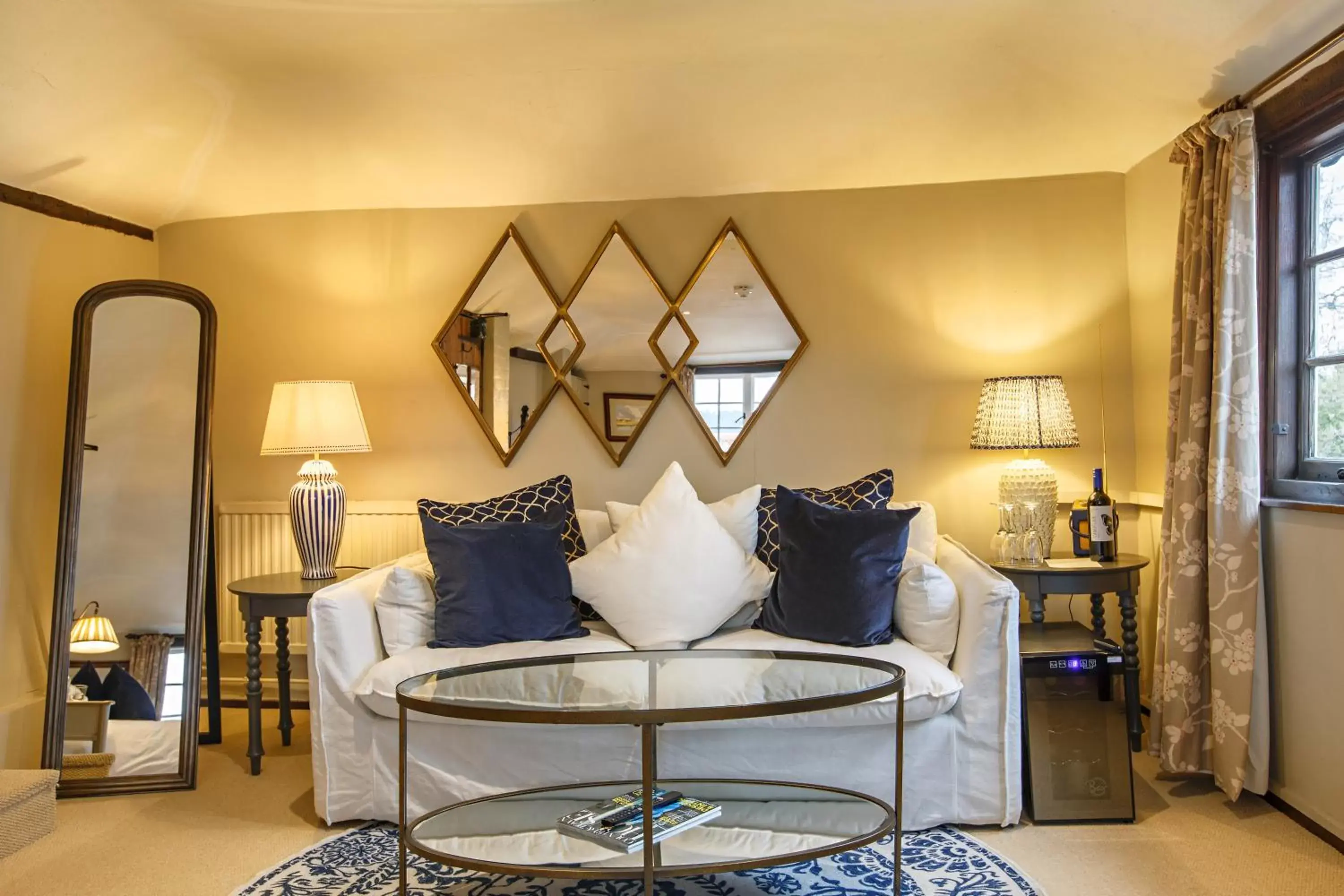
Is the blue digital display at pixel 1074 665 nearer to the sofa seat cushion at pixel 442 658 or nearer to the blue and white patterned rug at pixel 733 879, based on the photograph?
the blue and white patterned rug at pixel 733 879

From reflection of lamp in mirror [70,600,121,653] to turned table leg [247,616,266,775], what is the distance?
1.47ft

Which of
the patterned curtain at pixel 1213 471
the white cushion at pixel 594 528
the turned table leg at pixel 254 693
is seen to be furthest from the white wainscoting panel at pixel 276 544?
the patterned curtain at pixel 1213 471

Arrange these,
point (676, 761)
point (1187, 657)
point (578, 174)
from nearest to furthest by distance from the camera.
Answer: point (676, 761), point (1187, 657), point (578, 174)

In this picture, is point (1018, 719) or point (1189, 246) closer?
point (1018, 719)

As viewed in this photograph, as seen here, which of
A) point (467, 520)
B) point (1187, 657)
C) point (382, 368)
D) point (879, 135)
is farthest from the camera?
point (382, 368)

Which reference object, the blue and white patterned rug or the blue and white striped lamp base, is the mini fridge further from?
the blue and white striped lamp base

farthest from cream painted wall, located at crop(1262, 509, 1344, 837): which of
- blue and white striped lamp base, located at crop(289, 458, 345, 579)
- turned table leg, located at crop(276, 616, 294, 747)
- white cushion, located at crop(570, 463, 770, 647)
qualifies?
turned table leg, located at crop(276, 616, 294, 747)

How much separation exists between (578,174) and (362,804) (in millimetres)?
2348

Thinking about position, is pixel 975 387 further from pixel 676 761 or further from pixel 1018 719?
pixel 676 761

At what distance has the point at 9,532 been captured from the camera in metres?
3.57

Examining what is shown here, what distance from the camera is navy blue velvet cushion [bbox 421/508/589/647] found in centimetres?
313

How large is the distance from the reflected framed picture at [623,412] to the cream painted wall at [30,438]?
199cm

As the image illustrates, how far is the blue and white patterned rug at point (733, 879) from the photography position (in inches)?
96.6

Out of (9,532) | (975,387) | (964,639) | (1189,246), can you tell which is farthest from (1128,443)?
(9,532)
